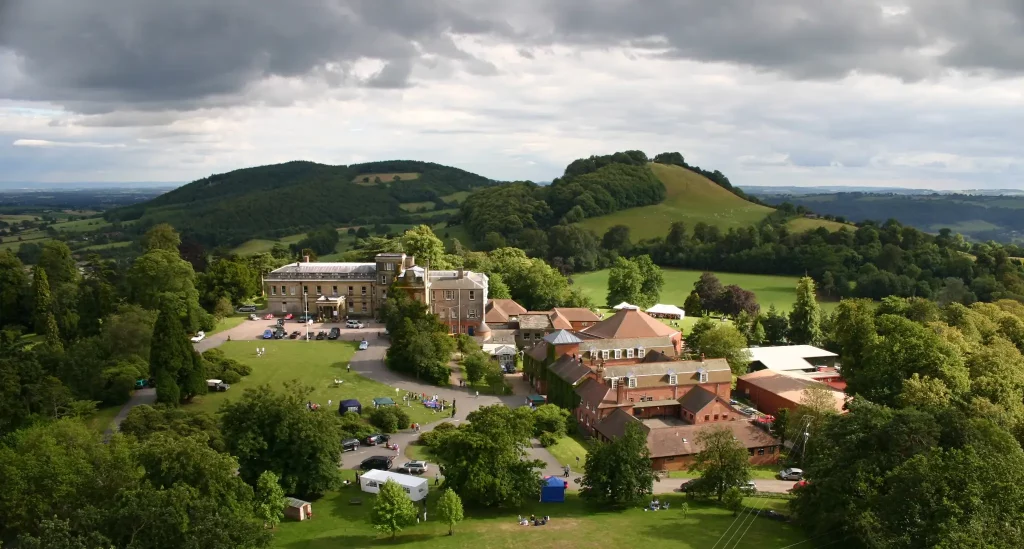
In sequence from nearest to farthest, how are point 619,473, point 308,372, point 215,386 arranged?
point 619,473
point 215,386
point 308,372

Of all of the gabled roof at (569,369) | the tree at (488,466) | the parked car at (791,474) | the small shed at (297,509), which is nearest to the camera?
the small shed at (297,509)

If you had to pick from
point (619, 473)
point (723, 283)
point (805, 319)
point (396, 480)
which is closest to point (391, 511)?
point (396, 480)

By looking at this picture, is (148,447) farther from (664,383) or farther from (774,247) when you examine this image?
(774,247)

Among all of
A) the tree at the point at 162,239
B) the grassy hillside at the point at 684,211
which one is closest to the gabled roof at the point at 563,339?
the tree at the point at 162,239

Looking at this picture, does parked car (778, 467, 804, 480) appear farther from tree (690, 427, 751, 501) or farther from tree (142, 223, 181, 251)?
tree (142, 223, 181, 251)

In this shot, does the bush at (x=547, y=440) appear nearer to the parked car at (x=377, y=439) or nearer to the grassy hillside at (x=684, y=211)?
the parked car at (x=377, y=439)

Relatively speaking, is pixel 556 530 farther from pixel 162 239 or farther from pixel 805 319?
pixel 162 239
